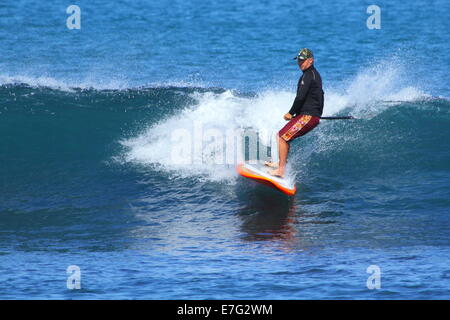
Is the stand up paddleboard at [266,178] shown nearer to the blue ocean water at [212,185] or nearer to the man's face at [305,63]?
the blue ocean water at [212,185]

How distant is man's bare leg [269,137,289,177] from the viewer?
1269 cm

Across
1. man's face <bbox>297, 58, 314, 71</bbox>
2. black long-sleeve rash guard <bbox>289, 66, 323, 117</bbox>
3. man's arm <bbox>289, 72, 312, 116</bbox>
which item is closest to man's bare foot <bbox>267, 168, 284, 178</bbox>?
black long-sleeve rash guard <bbox>289, 66, 323, 117</bbox>

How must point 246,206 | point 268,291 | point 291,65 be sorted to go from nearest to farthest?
1. point 268,291
2. point 246,206
3. point 291,65

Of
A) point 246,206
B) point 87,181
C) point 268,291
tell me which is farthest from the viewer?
point 87,181

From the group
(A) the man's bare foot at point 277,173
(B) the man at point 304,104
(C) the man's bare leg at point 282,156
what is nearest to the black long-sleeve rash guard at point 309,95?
(B) the man at point 304,104

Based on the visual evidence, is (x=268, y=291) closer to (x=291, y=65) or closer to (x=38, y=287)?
(x=38, y=287)

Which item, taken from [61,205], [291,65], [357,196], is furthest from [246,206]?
[291,65]

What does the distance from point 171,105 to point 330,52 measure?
9.83 meters

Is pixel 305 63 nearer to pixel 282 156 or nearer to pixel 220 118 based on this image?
pixel 282 156

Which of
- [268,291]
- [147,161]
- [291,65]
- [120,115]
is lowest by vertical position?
[268,291]

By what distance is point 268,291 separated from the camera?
9633mm

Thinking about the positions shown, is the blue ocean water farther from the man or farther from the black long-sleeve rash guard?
the black long-sleeve rash guard

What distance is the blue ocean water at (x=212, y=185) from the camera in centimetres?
1018

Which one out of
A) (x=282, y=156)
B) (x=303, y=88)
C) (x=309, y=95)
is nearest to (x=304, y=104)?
(x=309, y=95)
